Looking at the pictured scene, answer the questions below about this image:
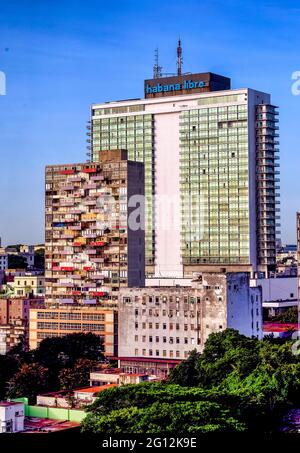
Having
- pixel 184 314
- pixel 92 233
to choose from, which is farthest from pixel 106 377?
pixel 92 233

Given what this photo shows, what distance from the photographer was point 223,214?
1646 inches

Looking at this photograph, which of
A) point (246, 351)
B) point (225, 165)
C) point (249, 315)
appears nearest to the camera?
point (246, 351)

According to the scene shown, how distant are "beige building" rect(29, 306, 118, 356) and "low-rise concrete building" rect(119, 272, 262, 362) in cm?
206

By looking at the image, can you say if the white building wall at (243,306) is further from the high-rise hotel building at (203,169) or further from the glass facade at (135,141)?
the glass facade at (135,141)

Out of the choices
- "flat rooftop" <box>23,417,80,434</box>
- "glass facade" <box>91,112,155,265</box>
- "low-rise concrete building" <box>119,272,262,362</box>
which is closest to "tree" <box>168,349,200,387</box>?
"low-rise concrete building" <box>119,272,262,362</box>

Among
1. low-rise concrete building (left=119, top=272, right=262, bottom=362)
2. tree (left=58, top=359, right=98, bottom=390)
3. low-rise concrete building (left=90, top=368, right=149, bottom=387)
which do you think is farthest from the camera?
low-rise concrete building (left=119, top=272, right=262, bottom=362)

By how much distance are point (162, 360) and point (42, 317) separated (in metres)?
6.30

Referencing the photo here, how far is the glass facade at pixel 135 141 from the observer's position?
4281 cm

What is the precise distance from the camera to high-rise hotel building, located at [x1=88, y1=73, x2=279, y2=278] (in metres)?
41.2

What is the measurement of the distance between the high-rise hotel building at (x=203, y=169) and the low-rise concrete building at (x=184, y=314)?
1313 cm

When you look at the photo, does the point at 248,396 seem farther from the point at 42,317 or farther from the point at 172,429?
the point at 42,317

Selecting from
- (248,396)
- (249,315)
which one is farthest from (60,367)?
(248,396)

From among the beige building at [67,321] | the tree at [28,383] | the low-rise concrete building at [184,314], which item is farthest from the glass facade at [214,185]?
the tree at [28,383]

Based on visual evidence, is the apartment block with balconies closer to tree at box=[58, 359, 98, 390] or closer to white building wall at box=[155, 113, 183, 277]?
tree at box=[58, 359, 98, 390]
